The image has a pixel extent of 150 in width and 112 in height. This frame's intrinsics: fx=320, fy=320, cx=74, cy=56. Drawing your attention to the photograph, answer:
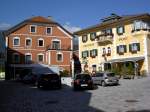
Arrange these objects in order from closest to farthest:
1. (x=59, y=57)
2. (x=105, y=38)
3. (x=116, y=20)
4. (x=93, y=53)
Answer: (x=116, y=20) < (x=105, y=38) < (x=93, y=53) < (x=59, y=57)

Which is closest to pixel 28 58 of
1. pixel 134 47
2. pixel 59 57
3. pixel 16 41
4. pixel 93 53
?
pixel 16 41

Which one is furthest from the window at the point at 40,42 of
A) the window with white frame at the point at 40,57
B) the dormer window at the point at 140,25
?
the dormer window at the point at 140,25

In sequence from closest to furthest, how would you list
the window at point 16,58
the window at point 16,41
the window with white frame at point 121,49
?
the window with white frame at point 121,49
the window at point 16,58
the window at point 16,41

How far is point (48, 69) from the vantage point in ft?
177

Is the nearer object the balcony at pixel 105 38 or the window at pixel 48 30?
the balcony at pixel 105 38

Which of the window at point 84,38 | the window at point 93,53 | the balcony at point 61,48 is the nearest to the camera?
the window at point 93,53

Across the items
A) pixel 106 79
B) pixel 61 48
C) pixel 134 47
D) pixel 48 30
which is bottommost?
pixel 106 79

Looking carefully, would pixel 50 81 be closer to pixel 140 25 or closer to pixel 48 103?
pixel 48 103

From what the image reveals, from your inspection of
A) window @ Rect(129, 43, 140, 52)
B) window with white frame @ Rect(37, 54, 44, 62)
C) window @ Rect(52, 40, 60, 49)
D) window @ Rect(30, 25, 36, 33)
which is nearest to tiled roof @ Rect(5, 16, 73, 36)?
window @ Rect(30, 25, 36, 33)

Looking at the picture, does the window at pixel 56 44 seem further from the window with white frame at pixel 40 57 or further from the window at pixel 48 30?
the window with white frame at pixel 40 57

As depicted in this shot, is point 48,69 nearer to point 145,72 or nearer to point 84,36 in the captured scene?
point 84,36

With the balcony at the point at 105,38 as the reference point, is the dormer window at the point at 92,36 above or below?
above

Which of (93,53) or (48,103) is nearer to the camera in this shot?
(48,103)

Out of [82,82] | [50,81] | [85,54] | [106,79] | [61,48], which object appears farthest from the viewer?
[61,48]
